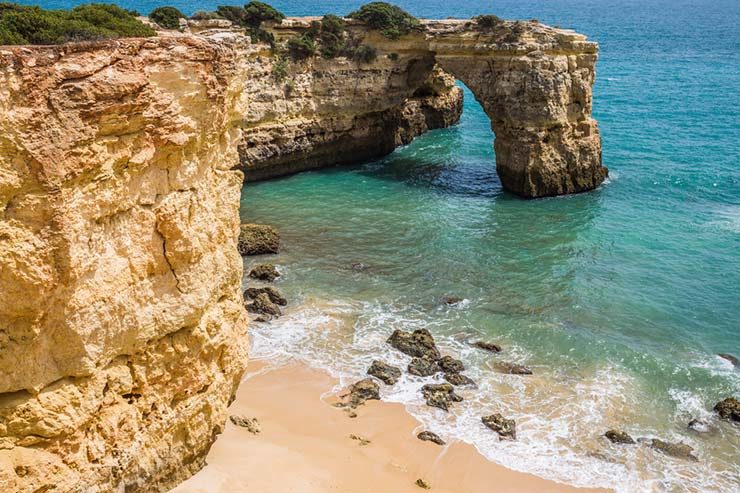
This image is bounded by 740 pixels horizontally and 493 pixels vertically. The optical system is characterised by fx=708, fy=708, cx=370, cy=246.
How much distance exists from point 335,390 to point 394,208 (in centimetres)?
1731

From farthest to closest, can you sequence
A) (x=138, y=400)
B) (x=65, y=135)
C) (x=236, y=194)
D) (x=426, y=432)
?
(x=426, y=432) < (x=236, y=194) < (x=138, y=400) < (x=65, y=135)

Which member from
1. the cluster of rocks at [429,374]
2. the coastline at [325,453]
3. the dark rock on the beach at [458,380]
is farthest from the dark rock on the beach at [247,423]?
the dark rock on the beach at [458,380]

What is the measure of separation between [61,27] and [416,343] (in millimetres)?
12866

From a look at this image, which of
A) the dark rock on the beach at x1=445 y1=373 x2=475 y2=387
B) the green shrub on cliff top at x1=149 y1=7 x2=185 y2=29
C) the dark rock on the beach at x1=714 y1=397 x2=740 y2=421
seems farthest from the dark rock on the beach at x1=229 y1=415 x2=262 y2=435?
the green shrub on cliff top at x1=149 y1=7 x2=185 y2=29

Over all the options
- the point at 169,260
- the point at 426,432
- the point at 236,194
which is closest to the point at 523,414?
the point at 426,432

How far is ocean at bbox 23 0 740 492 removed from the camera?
18.3 m

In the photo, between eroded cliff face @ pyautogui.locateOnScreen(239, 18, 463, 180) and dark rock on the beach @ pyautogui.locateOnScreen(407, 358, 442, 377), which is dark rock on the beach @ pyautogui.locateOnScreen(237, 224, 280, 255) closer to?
eroded cliff face @ pyautogui.locateOnScreen(239, 18, 463, 180)

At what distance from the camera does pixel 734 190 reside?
38.2m

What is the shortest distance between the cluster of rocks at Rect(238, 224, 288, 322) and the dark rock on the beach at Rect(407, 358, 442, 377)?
17.8ft

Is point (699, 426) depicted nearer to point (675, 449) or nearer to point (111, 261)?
point (675, 449)

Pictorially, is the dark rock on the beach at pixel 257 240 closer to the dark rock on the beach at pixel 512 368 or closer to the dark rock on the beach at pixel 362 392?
the dark rock on the beach at pixel 362 392

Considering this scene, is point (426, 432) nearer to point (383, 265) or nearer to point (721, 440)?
point (721, 440)

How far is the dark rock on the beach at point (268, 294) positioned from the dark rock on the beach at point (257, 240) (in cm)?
429

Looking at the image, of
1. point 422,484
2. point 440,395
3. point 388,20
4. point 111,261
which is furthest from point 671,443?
point 388,20
